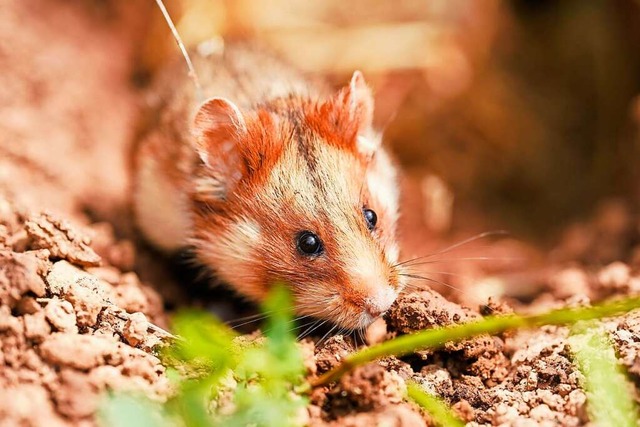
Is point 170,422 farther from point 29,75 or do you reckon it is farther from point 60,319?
point 29,75

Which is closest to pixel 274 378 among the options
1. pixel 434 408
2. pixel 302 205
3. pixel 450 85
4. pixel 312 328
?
pixel 434 408

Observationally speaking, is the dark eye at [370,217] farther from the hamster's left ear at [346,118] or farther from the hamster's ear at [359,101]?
the hamster's ear at [359,101]

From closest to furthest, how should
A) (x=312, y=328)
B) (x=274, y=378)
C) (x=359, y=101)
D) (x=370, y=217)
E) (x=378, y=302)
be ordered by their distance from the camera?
1. (x=274, y=378)
2. (x=378, y=302)
3. (x=312, y=328)
4. (x=370, y=217)
5. (x=359, y=101)

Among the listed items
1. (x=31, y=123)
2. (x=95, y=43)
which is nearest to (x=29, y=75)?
(x=31, y=123)

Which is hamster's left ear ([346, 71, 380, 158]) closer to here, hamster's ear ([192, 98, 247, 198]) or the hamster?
the hamster

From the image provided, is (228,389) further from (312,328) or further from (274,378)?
(312,328)

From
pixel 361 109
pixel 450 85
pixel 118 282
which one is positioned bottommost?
pixel 118 282

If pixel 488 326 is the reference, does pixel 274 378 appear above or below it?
below

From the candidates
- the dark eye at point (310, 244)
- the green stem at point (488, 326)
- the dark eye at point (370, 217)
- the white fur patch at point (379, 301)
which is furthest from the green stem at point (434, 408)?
the dark eye at point (370, 217)
